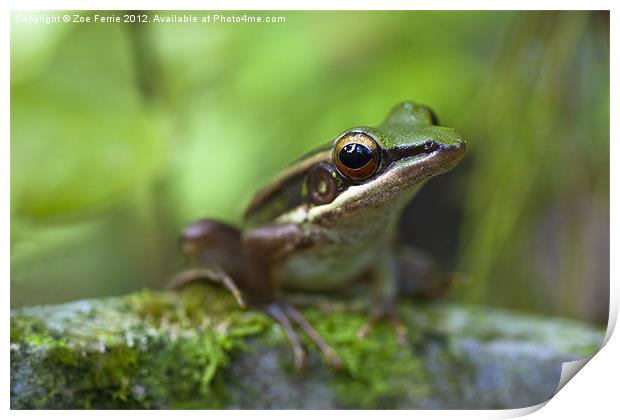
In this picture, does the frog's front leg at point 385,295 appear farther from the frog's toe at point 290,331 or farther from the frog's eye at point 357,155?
the frog's eye at point 357,155

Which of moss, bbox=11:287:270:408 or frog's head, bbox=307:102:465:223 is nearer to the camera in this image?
frog's head, bbox=307:102:465:223

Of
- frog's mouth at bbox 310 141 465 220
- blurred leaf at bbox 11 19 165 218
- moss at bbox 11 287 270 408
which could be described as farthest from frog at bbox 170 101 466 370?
blurred leaf at bbox 11 19 165 218

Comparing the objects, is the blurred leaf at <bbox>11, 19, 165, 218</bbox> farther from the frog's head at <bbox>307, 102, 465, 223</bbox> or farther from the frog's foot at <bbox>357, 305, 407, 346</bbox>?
the frog's foot at <bbox>357, 305, 407, 346</bbox>

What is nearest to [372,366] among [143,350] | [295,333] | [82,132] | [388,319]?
[388,319]

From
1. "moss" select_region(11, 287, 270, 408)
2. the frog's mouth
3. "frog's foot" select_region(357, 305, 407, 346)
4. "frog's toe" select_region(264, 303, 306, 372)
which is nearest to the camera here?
the frog's mouth

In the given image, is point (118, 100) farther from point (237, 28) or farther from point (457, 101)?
point (457, 101)

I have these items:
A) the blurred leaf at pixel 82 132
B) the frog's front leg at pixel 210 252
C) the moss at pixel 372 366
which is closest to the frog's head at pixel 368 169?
the frog's front leg at pixel 210 252

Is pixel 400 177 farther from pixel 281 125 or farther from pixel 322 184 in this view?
pixel 281 125
